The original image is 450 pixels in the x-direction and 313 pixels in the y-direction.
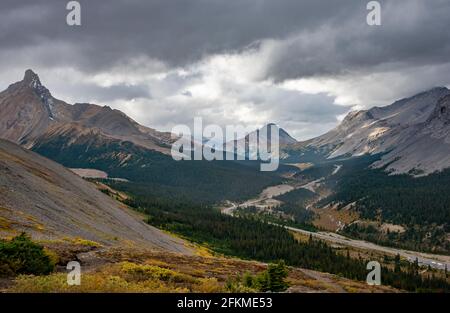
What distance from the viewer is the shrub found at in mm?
31969

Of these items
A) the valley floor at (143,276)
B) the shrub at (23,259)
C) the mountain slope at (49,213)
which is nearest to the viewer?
the valley floor at (143,276)

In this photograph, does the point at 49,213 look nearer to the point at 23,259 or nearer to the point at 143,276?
the point at 23,259

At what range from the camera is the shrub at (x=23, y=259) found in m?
32.0

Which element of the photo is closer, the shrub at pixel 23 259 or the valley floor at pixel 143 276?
the valley floor at pixel 143 276

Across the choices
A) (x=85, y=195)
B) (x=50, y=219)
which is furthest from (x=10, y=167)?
(x=50, y=219)

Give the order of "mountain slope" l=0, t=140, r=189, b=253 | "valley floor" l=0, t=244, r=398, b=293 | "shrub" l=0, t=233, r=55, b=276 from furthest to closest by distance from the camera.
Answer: "mountain slope" l=0, t=140, r=189, b=253
"shrub" l=0, t=233, r=55, b=276
"valley floor" l=0, t=244, r=398, b=293

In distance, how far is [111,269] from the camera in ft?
119

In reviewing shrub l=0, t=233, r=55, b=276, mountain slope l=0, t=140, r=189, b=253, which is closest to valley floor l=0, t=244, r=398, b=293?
shrub l=0, t=233, r=55, b=276

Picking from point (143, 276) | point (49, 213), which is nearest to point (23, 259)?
point (143, 276)

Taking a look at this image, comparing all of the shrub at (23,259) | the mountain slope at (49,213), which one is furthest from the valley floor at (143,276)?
the mountain slope at (49,213)

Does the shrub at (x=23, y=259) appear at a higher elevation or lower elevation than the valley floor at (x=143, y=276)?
higher

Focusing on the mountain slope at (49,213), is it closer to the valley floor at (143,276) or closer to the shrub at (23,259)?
the valley floor at (143,276)

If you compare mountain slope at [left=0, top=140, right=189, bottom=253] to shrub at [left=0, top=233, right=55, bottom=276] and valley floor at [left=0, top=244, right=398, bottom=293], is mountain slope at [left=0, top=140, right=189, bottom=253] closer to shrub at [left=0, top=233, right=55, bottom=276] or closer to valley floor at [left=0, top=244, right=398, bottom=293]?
valley floor at [left=0, top=244, right=398, bottom=293]

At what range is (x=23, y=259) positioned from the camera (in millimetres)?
33250
